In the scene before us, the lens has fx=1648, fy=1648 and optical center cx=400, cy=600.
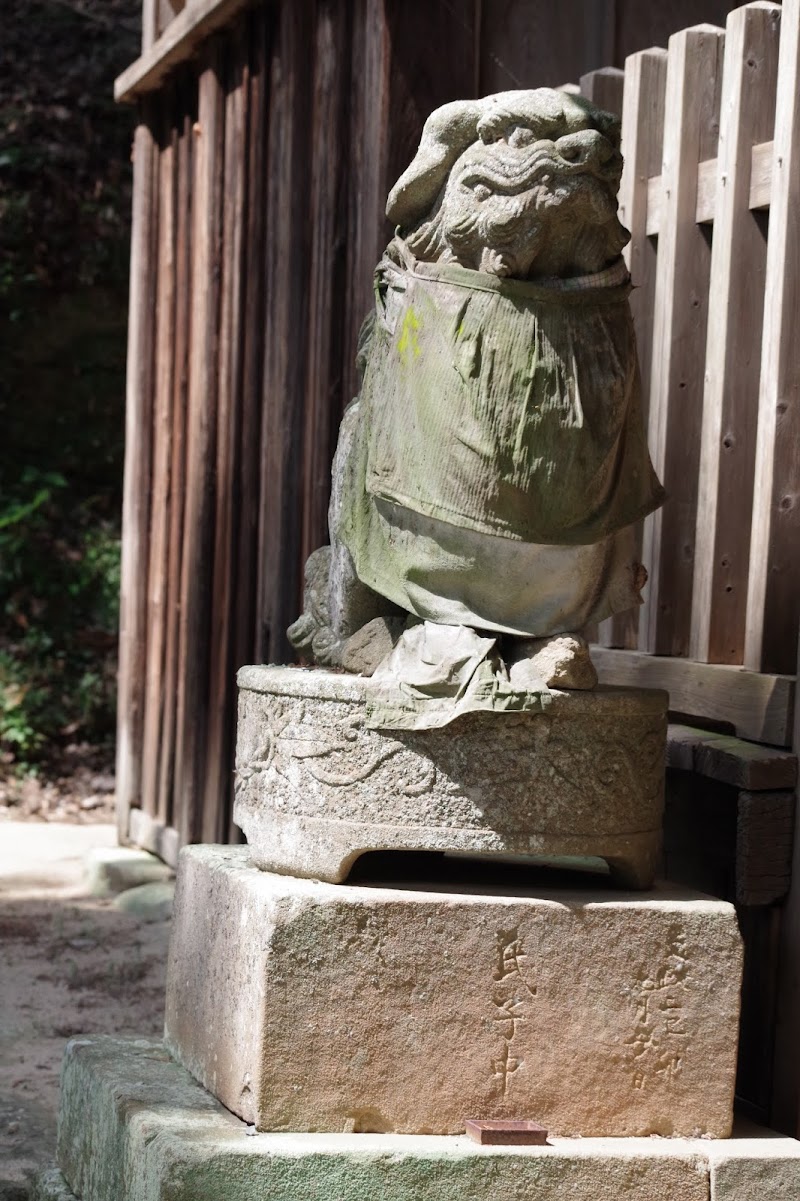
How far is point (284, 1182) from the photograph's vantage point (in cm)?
279

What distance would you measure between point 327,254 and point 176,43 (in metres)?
1.78

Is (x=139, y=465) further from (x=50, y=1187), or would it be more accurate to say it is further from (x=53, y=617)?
(x=50, y=1187)

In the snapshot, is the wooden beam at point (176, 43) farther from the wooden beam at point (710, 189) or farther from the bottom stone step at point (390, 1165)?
the bottom stone step at point (390, 1165)

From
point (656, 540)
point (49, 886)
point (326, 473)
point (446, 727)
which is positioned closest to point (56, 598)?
point (49, 886)

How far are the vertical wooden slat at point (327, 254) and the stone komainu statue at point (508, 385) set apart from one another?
2.10 m

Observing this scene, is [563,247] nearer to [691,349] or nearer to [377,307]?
[377,307]

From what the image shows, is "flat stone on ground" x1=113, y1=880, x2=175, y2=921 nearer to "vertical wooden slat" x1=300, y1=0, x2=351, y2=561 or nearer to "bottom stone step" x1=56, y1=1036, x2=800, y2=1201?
"vertical wooden slat" x1=300, y1=0, x2=351, y2=561

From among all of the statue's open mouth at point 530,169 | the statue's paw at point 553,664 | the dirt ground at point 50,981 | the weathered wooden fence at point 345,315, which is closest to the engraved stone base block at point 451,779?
the statue's paw at point 553,664

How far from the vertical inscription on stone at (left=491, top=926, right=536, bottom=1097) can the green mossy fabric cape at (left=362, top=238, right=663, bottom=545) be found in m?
0.74

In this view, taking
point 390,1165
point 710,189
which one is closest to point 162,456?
point 710,189

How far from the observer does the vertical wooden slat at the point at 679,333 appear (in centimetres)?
391

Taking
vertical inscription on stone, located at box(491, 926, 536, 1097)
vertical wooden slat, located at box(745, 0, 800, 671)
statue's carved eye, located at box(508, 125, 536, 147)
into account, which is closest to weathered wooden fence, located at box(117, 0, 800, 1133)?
vertical wooden slat, located at box(745, 0, 800, 671)

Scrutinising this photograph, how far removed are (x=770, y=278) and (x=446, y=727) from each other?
1.30 m

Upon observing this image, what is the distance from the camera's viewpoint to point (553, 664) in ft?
9.80
